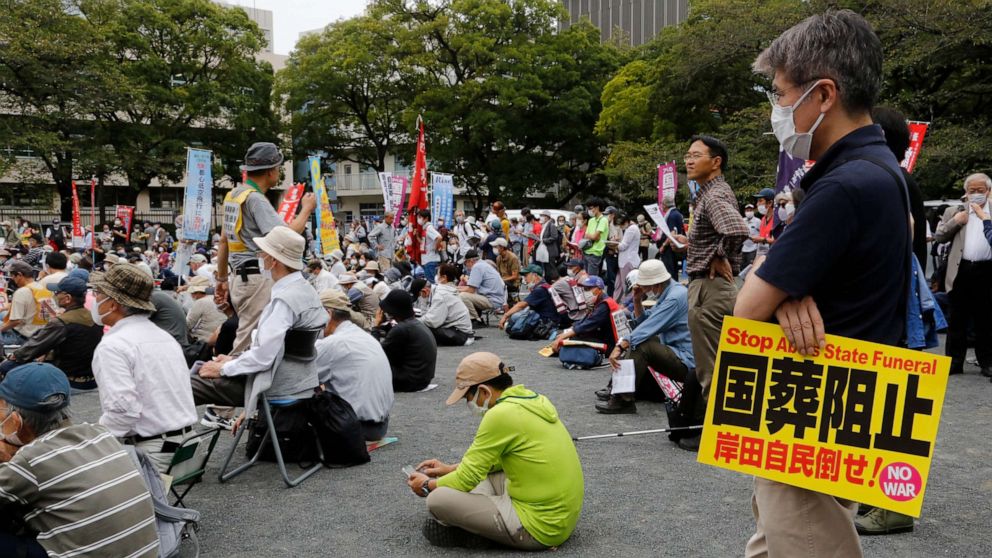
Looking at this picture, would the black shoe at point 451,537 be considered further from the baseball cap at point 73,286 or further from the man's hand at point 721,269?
the baseball cap at point 73,286

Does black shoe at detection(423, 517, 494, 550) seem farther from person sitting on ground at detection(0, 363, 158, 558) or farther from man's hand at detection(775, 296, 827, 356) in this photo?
man's hand at detection(775, 296, 827, 356)

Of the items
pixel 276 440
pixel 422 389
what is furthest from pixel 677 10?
pixel 276 440

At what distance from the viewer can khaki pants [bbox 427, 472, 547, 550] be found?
160 inches

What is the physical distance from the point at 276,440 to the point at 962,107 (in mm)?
20260

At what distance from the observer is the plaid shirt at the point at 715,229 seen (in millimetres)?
4965

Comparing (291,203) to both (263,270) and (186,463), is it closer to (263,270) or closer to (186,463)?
(263,270)

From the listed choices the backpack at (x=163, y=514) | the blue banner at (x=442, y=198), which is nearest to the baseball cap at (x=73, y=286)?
the backpack at (x=163, y=514)

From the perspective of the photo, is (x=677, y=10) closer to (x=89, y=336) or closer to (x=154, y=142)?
(x=154, y=142)

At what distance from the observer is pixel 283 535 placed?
4473mm

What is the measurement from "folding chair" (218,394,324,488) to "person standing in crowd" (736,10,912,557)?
3929 mm

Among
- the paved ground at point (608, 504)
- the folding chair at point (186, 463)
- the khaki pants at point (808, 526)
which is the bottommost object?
the paved ground at point (608, 504)

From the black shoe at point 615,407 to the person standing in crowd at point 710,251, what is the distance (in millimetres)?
2021

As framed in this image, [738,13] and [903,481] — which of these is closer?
[903,481]

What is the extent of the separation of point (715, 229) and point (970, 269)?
4.05m
